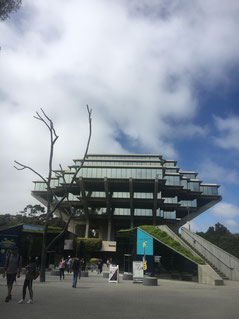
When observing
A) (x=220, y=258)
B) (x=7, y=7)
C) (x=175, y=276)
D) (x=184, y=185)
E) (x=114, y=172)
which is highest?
(x=184, y=185)

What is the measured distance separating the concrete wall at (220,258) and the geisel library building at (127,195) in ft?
87.2

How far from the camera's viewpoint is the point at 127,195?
183ft

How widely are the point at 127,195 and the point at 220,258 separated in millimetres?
32818

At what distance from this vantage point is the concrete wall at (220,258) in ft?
72.8

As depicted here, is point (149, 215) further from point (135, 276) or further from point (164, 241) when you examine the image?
point (135, 276)

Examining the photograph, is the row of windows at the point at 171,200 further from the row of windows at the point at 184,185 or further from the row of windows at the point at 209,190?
the row of windows at the point at 209,190

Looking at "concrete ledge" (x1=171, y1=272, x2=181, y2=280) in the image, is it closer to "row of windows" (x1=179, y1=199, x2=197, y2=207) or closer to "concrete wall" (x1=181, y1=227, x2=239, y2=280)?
"concrete wall" (x1=181, y1=227, x2=239, y2=280)

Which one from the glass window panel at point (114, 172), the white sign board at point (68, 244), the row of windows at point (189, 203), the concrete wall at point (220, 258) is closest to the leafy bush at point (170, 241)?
the concrete wall at point (220, 258)

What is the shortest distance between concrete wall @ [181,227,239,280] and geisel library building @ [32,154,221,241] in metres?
26.6

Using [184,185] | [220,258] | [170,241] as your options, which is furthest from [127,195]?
[170,241]

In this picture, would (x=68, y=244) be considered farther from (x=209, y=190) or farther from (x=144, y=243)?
(x=209, y=190)

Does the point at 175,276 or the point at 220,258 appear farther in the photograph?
the point at 220,258

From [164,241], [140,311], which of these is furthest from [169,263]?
[140,311]

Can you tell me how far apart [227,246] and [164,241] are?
21.0 meters
